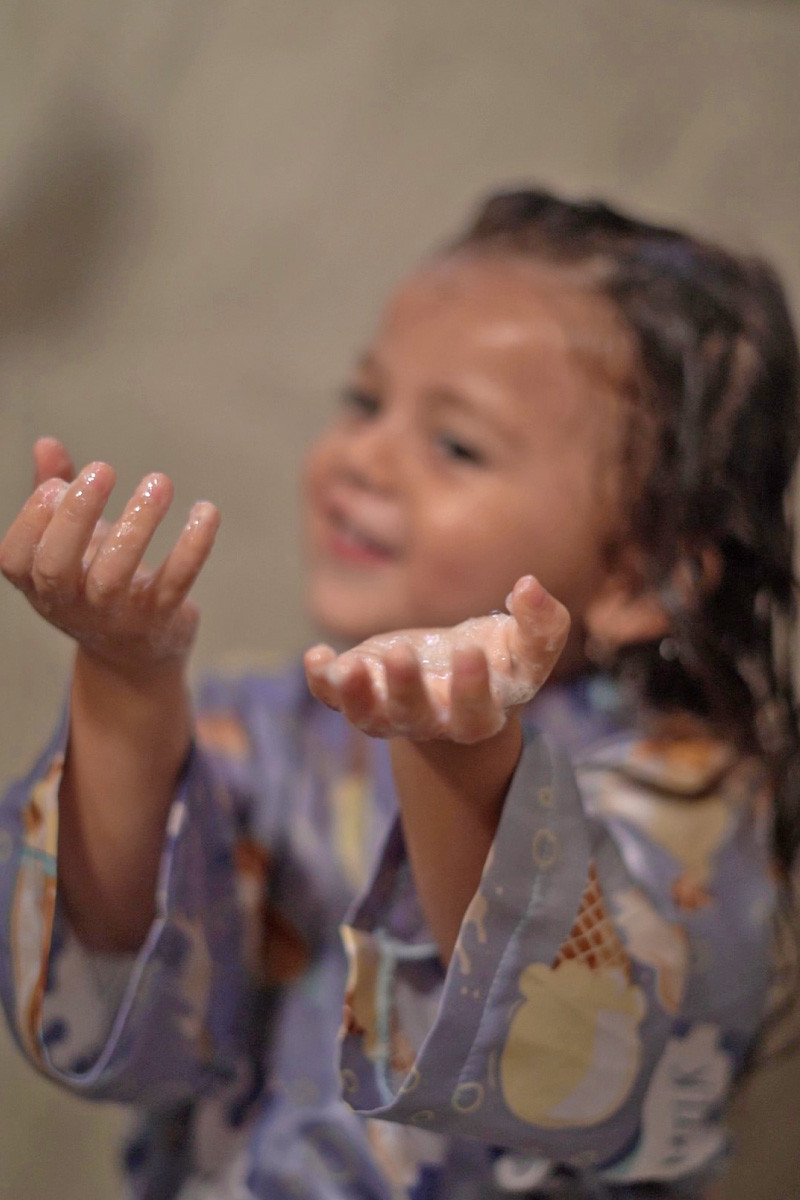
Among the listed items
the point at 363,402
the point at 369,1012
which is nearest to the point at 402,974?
the point at 369,1012

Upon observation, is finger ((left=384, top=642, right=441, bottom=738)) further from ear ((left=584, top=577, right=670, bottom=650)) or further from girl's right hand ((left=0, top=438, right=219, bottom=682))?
ear ((left=584, top=577, right=670, bottom=650))

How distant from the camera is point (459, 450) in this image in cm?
70

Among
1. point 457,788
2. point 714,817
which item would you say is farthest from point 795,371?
point 457,788

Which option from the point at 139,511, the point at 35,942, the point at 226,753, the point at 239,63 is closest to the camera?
the point at 139,511

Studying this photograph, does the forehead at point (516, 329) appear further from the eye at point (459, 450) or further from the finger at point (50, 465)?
the finger at point (50, 465)

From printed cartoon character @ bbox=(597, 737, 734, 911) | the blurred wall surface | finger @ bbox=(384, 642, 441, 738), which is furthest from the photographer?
the blurred wall surface

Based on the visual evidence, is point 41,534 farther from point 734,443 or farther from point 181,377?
point 181,377

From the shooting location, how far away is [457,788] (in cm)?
41

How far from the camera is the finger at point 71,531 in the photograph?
39 centimetres

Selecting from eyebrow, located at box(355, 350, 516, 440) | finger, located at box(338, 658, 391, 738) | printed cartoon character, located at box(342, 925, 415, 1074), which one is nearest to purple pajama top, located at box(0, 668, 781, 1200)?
printed cartoon character, located at box(342, 925, 415, 1074)

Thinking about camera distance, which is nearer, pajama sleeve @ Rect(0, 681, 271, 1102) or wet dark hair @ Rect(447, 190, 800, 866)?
pajama sleeve @ Rect(0, 681, 271, 1102)

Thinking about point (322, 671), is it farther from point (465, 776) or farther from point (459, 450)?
point (459, 450)

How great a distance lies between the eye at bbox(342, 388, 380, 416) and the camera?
78 cm

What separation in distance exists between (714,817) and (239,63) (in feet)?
2.48
